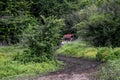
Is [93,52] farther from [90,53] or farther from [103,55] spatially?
[103,55]

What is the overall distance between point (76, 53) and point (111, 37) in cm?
429

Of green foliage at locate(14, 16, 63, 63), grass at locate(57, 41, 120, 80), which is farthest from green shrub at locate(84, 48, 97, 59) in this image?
green foliage at locate(14, 16, 63, 63)

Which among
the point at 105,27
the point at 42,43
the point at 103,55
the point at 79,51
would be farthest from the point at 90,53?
the point at 42,43

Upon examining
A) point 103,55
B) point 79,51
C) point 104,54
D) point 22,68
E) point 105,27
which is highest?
point 105,27

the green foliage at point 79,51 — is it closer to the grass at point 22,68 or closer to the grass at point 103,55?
the grass at point 103,55

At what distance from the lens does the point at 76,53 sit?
30.3 meters

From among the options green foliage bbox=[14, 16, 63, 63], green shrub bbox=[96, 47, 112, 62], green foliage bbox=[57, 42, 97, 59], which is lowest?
green foliage bbox=[57, 42, 97, 59]

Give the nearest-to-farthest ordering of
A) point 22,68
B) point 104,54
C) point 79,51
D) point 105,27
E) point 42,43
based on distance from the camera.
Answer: point 22,68, point 42,43, point 104,54, point 105,27, point 79,51

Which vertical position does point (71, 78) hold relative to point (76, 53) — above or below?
above

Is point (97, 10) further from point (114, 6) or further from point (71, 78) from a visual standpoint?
point (71, 78)

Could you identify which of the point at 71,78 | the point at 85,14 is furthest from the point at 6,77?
the point at 85,14

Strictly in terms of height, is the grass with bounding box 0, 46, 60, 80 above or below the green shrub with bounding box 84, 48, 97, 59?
above

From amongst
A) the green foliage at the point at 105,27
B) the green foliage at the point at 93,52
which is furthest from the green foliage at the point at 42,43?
the green foliage at the point at 105,27

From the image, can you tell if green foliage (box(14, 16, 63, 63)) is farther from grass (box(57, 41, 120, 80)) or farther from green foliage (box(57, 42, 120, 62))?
grass (box(57, 41, 120, 80))
